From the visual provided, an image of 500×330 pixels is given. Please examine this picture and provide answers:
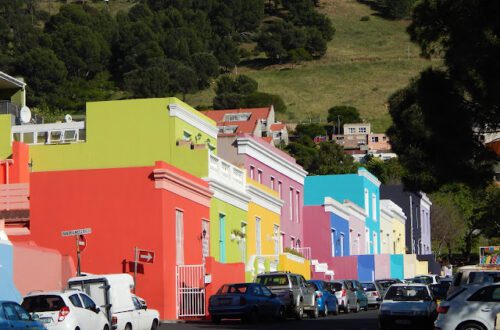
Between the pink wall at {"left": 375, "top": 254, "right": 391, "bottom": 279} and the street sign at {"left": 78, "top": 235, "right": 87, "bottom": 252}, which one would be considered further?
the pink wall at {"left": 375, "top": 254, "right": 391, "bottom": 279}

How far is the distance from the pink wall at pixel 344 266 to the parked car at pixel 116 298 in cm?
3394

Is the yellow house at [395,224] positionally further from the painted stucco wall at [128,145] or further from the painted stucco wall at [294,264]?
the painted stucco wall at [128,145]

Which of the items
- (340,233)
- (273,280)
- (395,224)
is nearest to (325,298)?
(273,280)

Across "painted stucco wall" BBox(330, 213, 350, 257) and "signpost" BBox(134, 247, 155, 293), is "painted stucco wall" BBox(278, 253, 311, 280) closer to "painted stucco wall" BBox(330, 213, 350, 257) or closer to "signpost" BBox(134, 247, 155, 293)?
"painted stucco wall" BBox(330, 213, 350, 257)

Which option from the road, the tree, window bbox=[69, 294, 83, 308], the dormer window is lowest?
the road

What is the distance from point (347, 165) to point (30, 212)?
89.9m

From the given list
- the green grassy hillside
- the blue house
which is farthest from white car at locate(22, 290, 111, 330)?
the green grassy hillside

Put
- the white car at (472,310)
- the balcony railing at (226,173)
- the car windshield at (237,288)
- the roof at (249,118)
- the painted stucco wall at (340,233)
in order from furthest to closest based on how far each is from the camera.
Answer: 1. the roof at (249,118)
2. the painted stucco wall at (340,233)
3. the balcony railing at (226,173)
4. the car windshield at (237,288)
5. the white car at (472,310)

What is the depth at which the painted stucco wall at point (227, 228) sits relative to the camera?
46.8m

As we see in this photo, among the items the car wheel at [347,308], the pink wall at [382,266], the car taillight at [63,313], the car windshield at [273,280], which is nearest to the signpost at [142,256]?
the car windshield at [273,280]

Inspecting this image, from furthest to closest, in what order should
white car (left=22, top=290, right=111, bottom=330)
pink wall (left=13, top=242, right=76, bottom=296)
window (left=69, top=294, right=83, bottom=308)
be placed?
pink wall (left=13, top=242, right=76, bottom=296) < window (left=69, top=294, right=83, bottom=308) < white car (left=22, top=290, right=111, bottom=330)

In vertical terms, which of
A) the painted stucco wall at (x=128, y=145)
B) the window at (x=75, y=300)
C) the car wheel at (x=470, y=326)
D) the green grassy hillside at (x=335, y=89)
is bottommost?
the car wheel at (x=470, y=326)

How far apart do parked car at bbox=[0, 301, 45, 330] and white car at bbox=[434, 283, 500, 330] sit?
8523mm

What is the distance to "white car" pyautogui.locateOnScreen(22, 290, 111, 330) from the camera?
90.8ft
